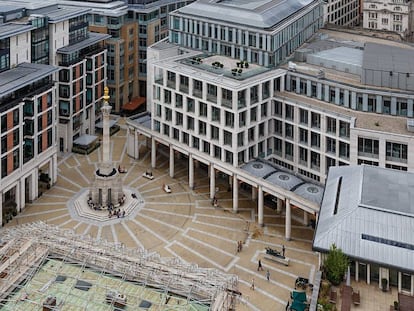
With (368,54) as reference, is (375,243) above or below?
below

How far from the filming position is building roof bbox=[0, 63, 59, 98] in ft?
306

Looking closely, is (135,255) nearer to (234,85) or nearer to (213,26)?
(234,85)

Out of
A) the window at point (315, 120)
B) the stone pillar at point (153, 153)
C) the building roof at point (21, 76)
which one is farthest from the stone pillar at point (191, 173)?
the building roof at point (21, 76)

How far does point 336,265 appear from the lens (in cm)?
6206

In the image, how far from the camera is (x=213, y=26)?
4813 inches

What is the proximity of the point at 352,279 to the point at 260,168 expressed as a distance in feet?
127

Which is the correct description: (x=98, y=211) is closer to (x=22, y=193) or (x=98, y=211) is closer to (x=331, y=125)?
(x=22, y=193)

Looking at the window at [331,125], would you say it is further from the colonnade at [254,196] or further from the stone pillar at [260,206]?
the stone pillar at [260,206]

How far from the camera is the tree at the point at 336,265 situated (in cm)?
6206

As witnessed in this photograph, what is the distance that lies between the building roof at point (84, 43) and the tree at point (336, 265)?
77.8 meters

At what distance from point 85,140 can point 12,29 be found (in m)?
32.9

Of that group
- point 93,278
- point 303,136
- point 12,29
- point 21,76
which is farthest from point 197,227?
point 12,29

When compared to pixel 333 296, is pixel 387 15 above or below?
above

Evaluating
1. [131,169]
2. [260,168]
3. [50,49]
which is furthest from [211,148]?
[50,49]
